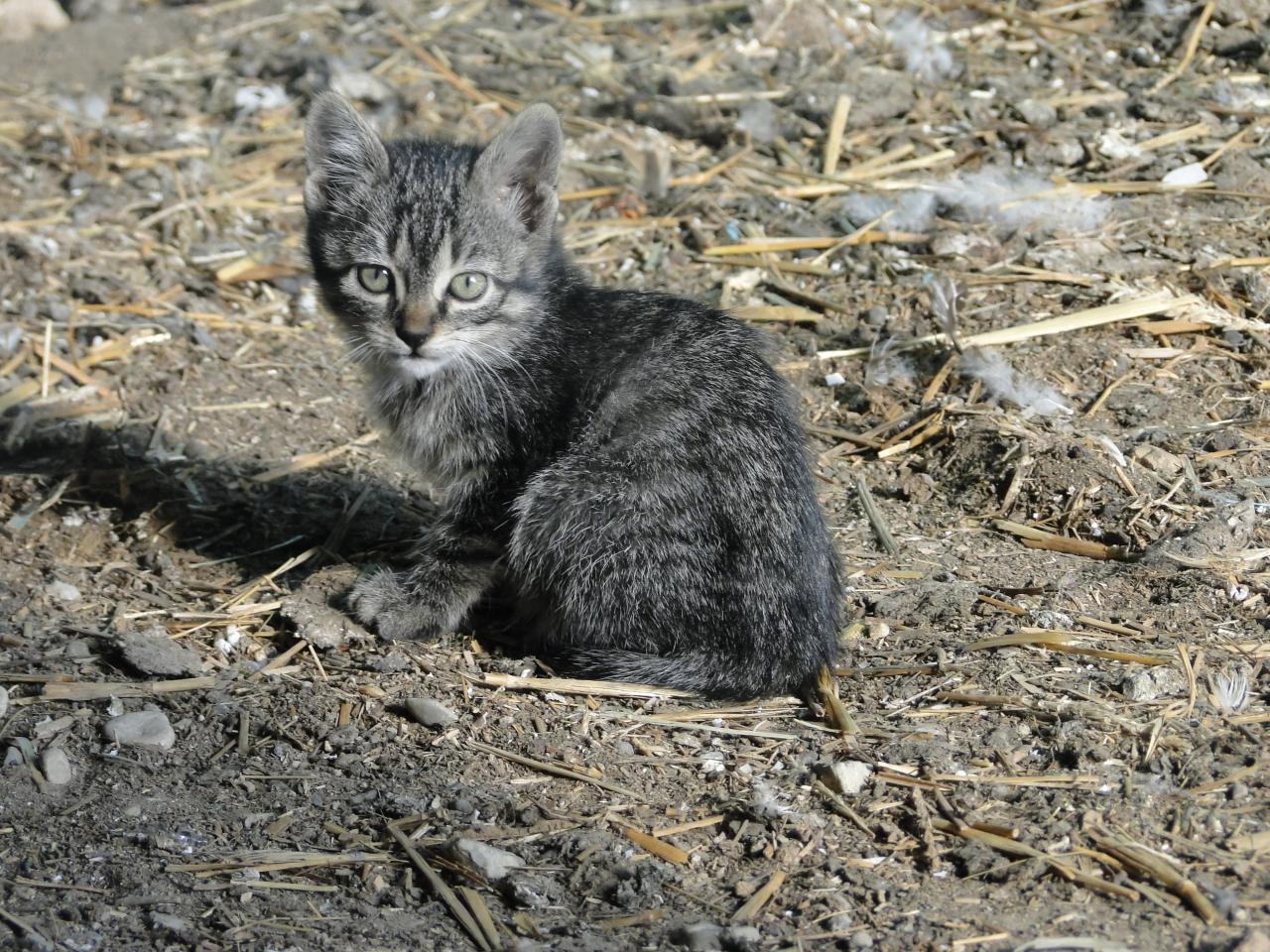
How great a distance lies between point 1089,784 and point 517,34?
7.11 m

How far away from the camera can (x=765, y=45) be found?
30.2ft

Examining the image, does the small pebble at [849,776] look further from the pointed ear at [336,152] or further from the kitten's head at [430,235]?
the pointed ear at [336,152]

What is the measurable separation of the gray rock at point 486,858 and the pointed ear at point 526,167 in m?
2.48

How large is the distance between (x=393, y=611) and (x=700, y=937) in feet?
6.83

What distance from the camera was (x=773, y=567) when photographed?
4.80 metres

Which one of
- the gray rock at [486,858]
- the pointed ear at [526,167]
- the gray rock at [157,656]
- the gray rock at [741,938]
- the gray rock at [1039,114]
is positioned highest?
→ the pointed ear at [526,167]

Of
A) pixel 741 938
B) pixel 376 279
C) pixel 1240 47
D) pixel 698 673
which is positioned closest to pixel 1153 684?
pixel 698 673

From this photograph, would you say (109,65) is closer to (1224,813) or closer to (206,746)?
(206,746)

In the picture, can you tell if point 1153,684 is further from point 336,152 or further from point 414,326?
point 336,152

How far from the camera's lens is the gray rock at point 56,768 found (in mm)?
4199

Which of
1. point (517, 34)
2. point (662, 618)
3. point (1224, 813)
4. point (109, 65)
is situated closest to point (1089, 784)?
point (1224, 813)

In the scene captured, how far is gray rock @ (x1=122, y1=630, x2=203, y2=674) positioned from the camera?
479 cm

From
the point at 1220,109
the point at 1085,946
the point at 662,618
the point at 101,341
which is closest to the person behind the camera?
the point at 1085,946

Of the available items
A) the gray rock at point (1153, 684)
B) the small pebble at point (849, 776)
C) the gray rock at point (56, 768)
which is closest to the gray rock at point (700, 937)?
the small pebble at point (849, 776)
